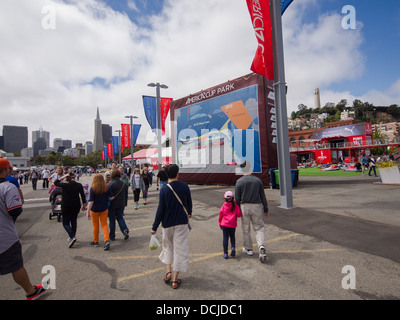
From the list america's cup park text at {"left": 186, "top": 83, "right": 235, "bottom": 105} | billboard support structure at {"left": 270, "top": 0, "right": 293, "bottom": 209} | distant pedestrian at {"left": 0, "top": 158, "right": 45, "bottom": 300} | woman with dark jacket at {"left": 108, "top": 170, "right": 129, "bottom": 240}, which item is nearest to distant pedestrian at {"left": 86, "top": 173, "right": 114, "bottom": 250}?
woman with dark jacket at {"left": 108, "top": 170, "right": 129, "bottom": 240}

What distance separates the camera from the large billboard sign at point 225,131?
44.4 feet

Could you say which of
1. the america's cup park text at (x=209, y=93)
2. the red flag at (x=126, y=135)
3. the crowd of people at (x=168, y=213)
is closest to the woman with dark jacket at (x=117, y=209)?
the crowd of people at (x=168, y=213)

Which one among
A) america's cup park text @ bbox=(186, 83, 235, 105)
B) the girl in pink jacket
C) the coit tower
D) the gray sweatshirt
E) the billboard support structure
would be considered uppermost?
the coit tower

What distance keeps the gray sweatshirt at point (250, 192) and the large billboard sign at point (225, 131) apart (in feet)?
31.2

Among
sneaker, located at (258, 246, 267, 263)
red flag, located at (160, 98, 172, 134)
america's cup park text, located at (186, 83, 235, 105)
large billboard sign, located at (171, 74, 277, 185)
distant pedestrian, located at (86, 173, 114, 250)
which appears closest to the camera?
sneaker, located at (258, 246, 267, 263)

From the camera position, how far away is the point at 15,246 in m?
2.80

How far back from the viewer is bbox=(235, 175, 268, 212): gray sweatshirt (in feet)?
13.9

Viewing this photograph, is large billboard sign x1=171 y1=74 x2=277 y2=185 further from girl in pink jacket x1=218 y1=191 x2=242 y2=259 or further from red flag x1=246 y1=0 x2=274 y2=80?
girl in pink jacket x1=218 y1=191 x2=242 y2=259

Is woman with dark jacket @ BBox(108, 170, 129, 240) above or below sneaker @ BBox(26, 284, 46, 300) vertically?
above

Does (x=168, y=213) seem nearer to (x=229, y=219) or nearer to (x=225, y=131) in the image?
(x=229, y=219)

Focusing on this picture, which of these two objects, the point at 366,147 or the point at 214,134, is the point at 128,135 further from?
the point at 366,147

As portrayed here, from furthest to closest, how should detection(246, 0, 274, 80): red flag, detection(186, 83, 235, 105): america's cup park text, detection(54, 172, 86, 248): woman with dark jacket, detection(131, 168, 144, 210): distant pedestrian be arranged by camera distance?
detection(186, 83, 235, 105): america's cup park text < detection(131, 168, 144, 210): distant pedestrian < detection(246, 0, 274, 80): red flag < detection(54, 172, 86, 248): woman with dark jacket

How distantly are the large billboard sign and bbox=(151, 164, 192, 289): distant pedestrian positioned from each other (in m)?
10.9

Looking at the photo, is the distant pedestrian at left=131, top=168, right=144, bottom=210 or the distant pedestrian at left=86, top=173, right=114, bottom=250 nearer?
the distant pedestrian at left=86, top=173, right=114, bottom=250
